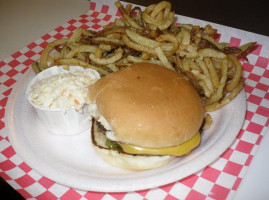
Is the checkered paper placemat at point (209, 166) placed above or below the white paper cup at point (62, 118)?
below

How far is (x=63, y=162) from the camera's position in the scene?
2.00m

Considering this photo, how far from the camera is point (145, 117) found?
1.75 m

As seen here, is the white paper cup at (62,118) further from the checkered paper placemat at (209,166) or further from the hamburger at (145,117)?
the checkered paper placemat at (209,166)

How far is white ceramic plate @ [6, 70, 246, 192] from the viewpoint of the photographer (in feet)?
5.65

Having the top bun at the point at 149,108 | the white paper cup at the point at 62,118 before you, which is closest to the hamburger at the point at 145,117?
the top bun at the point at 149,108

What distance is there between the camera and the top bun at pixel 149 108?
1753mm

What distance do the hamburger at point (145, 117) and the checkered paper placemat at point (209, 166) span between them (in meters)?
0.24

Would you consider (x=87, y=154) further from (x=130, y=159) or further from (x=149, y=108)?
(x=149, y=108)

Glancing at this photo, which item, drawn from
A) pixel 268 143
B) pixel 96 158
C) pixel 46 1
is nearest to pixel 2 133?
pixel 96 158

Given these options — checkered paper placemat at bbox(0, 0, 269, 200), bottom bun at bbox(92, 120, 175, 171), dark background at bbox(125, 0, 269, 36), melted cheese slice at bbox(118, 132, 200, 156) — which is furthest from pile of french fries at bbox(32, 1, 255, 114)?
dark background at bbox(125, 0, 269, 36)

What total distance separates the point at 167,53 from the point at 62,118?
985 mm

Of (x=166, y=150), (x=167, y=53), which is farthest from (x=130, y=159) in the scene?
(x=167, y=53)

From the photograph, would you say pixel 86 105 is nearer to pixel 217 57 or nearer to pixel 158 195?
pixel 158 195

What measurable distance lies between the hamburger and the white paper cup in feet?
0.77
